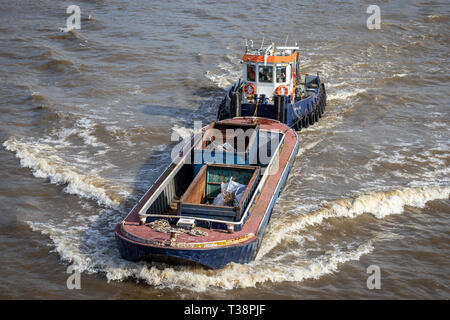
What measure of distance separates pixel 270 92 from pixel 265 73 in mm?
697

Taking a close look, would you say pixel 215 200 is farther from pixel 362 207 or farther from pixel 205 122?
pixel 205 122

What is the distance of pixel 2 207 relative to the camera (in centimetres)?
1484

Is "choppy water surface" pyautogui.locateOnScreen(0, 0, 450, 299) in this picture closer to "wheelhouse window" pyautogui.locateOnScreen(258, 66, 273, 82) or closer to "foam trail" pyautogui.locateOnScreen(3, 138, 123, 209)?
"foam trail" pyautogui.locateOnScreen(3, 138, 123, 209)

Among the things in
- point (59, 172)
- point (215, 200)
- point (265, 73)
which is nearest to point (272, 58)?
point (265, 73)

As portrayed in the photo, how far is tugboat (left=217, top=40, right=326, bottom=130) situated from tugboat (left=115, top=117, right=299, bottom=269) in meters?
1.34

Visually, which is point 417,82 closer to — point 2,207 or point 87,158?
point 87,158

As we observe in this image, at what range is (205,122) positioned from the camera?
21344mm

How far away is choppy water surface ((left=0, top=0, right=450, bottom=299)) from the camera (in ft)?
39.3

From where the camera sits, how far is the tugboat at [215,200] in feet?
36.1

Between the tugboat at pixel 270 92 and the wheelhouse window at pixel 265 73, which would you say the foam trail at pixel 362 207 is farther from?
the wheelhouse window at pixel 265 73

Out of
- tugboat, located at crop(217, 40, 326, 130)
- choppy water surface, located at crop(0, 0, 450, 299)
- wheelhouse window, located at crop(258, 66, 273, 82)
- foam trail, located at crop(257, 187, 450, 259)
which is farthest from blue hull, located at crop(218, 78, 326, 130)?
foam trail, located at crop(257, 187, 450, 259)

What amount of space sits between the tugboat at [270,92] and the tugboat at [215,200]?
134 centimetres

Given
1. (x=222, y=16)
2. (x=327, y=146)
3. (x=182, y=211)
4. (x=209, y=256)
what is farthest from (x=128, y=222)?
(x=222, y=16)
